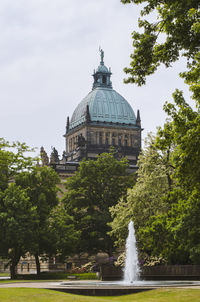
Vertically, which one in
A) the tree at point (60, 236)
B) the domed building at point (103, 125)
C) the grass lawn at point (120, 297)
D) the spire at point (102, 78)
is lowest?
the grass lawn at point (120, 297)

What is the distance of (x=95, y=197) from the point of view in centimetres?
7756

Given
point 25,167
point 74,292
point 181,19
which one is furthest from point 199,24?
point 25,167

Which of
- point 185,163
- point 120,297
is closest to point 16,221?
point 120,297

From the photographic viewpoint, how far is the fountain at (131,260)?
4456 centimetres

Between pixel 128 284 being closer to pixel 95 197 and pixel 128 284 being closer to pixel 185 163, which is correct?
pixel 185 163

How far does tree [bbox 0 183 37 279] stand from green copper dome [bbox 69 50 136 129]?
2602 inches

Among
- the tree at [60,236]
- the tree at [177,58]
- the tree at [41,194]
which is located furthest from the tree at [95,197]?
the tree at [177,58]

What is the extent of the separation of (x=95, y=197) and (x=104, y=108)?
52.1 metres

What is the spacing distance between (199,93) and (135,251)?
106ft

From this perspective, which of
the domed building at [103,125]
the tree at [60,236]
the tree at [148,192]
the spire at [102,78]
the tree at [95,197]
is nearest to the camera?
the tree at [148,192]

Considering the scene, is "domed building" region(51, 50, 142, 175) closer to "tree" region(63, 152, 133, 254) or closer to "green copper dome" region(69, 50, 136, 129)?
"green copper dome" region(69, 50, 136, 129)

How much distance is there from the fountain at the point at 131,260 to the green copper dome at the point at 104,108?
6909 centimetres

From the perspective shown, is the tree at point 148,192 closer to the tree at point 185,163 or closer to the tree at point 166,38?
the tree at point 185,163

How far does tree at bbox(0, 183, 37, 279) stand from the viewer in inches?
2266
